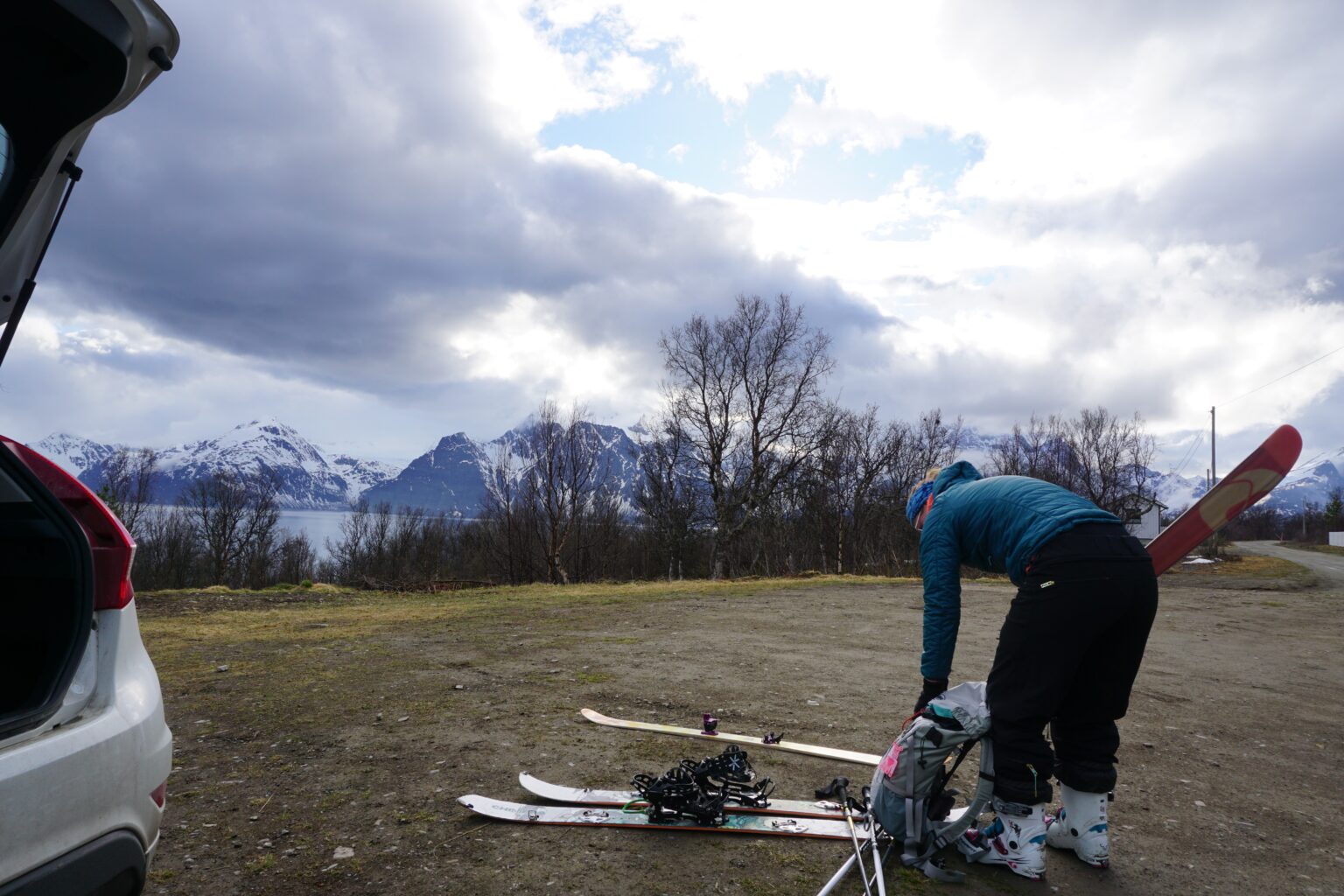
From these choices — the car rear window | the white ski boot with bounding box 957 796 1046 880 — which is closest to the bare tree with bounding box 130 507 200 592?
the car rear window

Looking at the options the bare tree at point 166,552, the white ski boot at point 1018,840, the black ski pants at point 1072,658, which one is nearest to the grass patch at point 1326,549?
the black ski pants at point 1072,658

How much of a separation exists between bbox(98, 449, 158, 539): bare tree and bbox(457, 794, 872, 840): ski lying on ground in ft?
198

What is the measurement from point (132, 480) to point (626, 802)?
71.8 m

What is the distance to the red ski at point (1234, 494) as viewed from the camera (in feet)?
12.2

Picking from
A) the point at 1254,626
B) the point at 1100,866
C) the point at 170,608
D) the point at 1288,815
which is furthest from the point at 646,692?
the point at 1254,626

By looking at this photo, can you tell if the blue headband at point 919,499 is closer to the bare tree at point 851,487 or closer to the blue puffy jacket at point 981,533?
the blue puffy jacket at point 981,533

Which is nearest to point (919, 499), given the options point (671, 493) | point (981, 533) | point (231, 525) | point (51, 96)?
point (981, 533)

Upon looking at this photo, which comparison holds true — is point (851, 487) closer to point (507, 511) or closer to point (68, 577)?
point (507, 511)

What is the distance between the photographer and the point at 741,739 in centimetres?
453

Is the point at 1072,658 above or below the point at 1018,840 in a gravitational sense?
above

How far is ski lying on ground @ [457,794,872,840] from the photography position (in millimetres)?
3201

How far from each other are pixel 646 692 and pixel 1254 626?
11.3 meters

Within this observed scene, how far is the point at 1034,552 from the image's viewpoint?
2.93m

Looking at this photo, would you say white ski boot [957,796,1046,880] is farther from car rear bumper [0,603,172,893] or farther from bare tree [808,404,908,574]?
bare tree [808,404,908,574]
